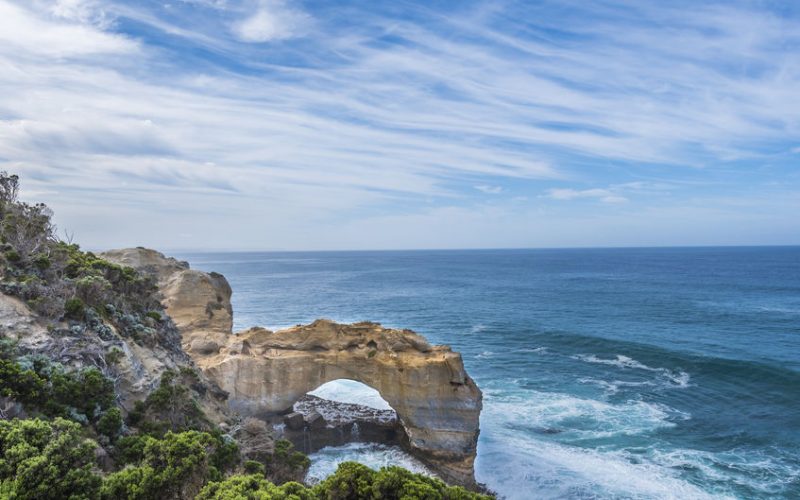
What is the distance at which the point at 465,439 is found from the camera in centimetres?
2928

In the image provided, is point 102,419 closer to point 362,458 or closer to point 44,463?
point 44,463

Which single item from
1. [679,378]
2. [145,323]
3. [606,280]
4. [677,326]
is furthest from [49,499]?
[606,280]

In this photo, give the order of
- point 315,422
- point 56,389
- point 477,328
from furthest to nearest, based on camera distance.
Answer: point 477,328 → point 315,422 → point 56,389

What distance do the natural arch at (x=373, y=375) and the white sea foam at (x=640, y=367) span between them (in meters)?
23.7

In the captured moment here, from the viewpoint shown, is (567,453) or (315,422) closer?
(567,453)

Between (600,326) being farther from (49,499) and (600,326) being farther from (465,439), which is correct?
(49,499)

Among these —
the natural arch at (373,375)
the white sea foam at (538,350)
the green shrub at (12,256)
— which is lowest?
the white sea foam at (538,350)

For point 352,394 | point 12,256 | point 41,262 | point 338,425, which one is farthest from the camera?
point 352,394

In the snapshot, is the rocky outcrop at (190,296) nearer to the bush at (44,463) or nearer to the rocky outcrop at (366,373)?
the rocky outcrop at (366,373)

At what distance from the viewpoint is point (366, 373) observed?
104 feet

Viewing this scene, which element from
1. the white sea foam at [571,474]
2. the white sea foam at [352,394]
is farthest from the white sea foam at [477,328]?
the white sea foam at [571,474]

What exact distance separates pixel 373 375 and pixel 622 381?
81.2 ft

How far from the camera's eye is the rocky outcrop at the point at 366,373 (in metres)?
29.3

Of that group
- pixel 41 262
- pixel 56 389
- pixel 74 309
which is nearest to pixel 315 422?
pixel 74 309
